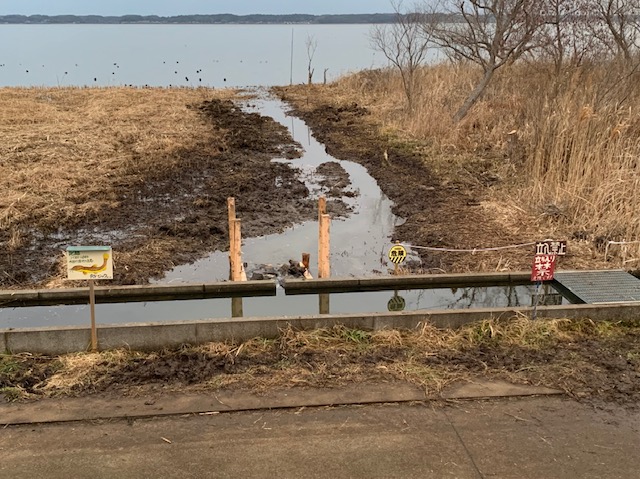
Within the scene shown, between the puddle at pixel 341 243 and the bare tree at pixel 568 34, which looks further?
the bare tree at pixel 568 34

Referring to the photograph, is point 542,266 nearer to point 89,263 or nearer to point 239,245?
point 239,245

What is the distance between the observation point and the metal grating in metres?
5.35

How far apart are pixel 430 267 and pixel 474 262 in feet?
1.62

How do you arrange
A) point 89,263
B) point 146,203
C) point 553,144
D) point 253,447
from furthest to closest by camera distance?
point 146,203, point 553,144, point 89,263, point 253,447

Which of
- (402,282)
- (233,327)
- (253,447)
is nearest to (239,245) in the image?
(233,327)

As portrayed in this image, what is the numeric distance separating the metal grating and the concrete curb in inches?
72.5

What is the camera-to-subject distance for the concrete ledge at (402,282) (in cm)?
577

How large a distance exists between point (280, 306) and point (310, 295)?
1.14 feet

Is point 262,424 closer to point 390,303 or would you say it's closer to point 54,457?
point 54,457

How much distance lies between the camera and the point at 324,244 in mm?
5844

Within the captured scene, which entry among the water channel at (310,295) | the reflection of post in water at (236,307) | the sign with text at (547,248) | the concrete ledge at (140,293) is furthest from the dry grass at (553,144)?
the reflection of post in water at (236,307)

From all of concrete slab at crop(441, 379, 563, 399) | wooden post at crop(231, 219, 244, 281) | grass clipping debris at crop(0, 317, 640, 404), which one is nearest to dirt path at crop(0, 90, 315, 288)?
wooden post at crop(231, 219, 244, 281)

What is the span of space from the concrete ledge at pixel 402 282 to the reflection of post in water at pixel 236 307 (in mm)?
477

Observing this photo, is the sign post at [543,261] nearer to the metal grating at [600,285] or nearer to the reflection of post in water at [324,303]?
the metal grating at [600,285]
